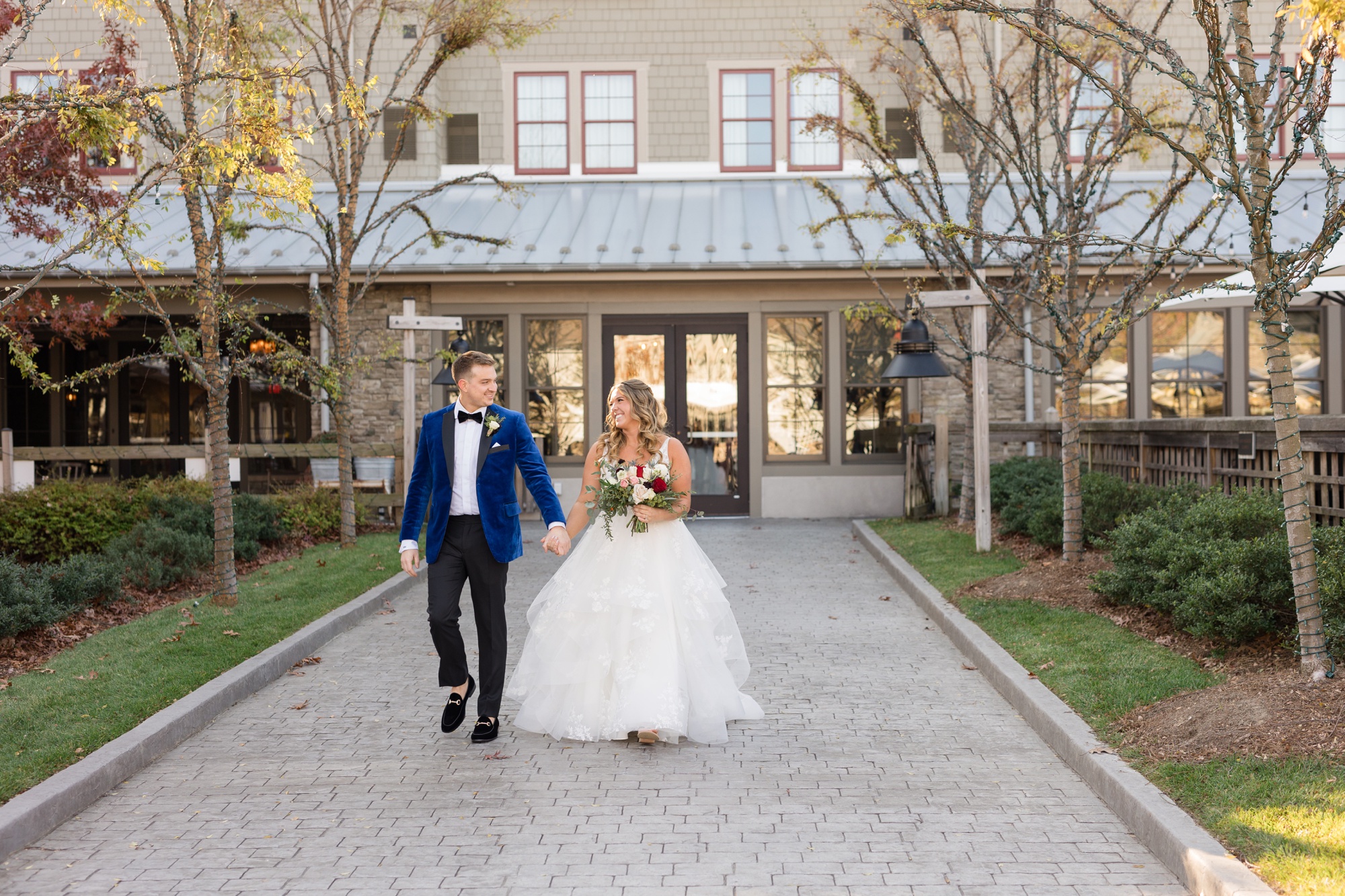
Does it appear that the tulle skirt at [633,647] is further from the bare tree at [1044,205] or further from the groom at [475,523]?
the bare tree at [1044,205]

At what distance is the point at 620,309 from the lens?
18.9m

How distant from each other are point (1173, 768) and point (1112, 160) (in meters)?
6.38

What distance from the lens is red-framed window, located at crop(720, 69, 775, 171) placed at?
21094 mm

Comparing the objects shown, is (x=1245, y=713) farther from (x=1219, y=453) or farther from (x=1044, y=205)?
(x=1044, y=205)

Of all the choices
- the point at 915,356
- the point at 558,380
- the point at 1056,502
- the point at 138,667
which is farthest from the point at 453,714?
the point at 558,380

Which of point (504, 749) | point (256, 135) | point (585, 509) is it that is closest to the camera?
point (504, 749)

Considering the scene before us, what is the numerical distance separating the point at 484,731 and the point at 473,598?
0.69 meters

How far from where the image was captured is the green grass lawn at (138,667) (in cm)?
586

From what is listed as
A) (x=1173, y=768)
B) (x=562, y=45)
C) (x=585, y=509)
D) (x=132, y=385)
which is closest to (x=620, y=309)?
(x=562, y=45)

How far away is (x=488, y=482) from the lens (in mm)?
6277

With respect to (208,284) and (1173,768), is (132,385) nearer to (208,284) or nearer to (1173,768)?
(208,284)

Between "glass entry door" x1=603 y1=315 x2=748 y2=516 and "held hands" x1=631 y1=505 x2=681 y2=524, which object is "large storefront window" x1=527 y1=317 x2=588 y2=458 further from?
"held hands" x1=631 y1=505 x2=681 y2=524

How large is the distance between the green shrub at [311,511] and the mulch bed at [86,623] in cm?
172

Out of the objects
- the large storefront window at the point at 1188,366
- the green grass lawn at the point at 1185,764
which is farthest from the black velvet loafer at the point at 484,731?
the large storefront window at the point at 1188,366
